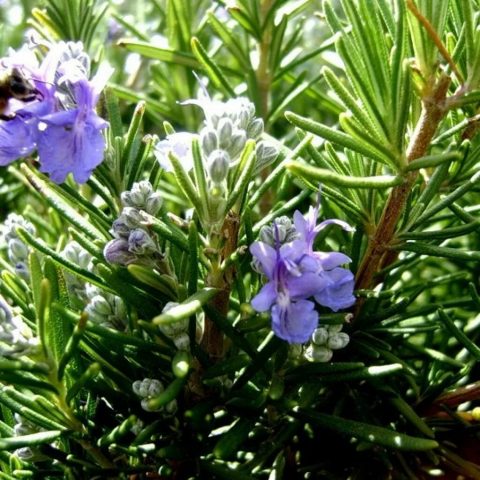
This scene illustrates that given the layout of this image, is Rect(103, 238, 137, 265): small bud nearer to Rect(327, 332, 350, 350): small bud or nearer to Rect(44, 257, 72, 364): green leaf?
Rect(44, 257, 72, 364): green leaf

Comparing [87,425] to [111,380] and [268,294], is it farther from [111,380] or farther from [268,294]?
[268,294]

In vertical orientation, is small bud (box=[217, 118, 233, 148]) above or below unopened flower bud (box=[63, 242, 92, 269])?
above

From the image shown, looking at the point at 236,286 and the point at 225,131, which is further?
the point at 236,286

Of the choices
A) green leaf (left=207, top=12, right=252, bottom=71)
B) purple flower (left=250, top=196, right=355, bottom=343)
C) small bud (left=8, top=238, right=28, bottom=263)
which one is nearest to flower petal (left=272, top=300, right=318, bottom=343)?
purple flower (left=250, top=196, right=355, bottom=343)

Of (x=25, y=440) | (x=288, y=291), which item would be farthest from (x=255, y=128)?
(x=25, y=440)

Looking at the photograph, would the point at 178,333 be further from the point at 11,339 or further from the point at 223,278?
the point at 11,339

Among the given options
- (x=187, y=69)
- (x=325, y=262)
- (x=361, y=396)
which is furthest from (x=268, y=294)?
(x=187, y=69)
